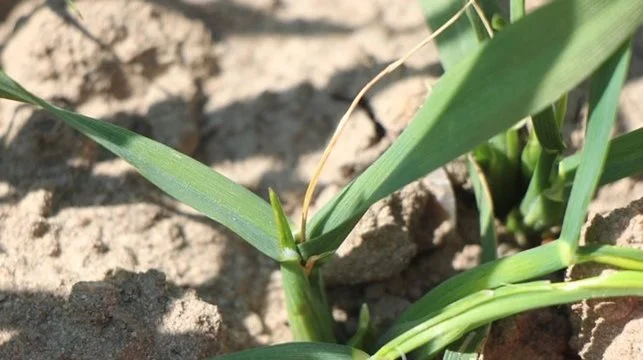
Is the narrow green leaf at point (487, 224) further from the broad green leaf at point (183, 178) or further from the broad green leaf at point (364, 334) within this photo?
the broad green leaf at point (183, 178)

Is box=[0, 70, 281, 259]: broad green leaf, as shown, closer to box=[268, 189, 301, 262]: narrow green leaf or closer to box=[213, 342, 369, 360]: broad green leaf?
box=[268, 189, 301, 262]: narrow green leaf

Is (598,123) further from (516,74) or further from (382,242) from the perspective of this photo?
(382,242)

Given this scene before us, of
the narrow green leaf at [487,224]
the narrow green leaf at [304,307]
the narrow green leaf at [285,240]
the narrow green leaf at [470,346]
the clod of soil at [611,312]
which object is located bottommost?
the narrow green leaf at [304,307]

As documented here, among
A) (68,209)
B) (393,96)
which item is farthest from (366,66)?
(68,209)

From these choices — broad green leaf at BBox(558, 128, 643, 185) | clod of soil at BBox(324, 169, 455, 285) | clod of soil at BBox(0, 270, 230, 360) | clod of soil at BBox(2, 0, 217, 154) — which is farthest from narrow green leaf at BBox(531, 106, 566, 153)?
clod of soil at BBox(2, 0, 217, 154)

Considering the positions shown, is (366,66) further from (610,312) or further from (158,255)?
(610,312)

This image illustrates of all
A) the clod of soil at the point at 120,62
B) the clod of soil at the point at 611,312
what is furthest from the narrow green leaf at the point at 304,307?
the clod of soil at the point at 120,62
